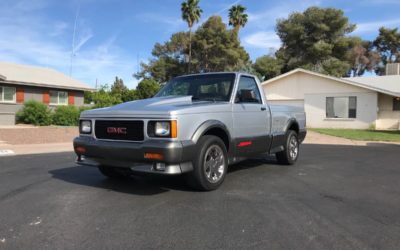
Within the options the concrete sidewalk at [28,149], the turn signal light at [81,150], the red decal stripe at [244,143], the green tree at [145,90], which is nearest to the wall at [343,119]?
the green tree at [145,90]

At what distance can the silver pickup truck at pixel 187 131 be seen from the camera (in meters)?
4.86

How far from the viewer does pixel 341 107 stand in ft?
77.8

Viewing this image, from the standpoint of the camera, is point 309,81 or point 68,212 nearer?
point 68,212

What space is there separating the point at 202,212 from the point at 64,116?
20419 mm

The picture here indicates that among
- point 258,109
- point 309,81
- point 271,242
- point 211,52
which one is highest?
point 211,52

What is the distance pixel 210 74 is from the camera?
673cm

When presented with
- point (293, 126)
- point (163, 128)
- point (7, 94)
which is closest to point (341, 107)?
point (293, 126)

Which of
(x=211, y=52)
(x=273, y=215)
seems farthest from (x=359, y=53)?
(x=273, y=215)

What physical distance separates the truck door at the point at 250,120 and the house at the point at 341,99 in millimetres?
17841

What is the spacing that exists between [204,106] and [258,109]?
5.65 feet

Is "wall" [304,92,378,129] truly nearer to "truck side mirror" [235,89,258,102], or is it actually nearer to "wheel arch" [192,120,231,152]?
"truck side mirror" [235,89,258,102]

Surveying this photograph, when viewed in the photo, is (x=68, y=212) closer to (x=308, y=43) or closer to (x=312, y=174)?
(x=312, y=174)

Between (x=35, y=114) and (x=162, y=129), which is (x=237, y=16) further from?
(x=162, y=129)

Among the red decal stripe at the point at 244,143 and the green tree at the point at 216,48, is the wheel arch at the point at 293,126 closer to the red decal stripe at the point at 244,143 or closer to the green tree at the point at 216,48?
the red decal stripe at the point at 244,143
